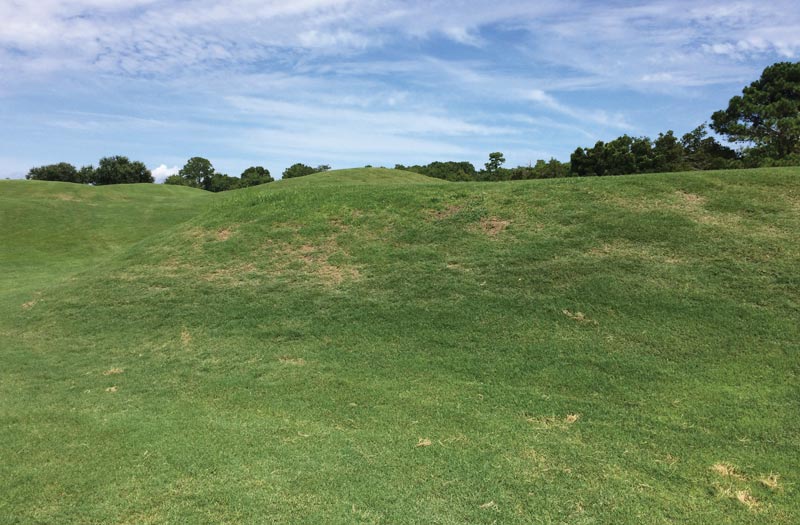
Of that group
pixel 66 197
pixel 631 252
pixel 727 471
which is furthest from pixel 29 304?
pixel 66 197

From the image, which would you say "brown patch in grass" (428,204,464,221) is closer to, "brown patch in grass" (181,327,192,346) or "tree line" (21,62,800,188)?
"brown patch in grass" (181,327,192,346)

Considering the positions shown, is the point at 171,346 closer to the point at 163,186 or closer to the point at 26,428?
the point at 26,428

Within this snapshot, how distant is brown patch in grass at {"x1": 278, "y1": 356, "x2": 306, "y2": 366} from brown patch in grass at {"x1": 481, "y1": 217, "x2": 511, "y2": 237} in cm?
562

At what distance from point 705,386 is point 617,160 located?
34.5 meters

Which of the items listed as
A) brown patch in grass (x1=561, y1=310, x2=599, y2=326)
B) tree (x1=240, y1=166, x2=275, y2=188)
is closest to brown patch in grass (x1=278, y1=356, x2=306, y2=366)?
brown patch in grass (x1=561, y1=310, x2=599, y2=326)

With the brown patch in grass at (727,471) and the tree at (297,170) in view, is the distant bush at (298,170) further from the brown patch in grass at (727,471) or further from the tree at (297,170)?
the brown patch in grass at (727,471)

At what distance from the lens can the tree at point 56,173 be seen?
6769 cm

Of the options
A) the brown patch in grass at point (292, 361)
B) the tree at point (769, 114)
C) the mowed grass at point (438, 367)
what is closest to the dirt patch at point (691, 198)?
the mowed grass at point (438, 367)

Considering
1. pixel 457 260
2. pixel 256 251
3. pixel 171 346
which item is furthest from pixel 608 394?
pixel 256 251

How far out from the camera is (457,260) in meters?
10.0

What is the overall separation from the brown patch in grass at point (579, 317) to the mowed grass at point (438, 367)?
0.10ft

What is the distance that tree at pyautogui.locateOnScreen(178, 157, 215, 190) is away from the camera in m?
110

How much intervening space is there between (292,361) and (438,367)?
2191 mm

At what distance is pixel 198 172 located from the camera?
363ft
